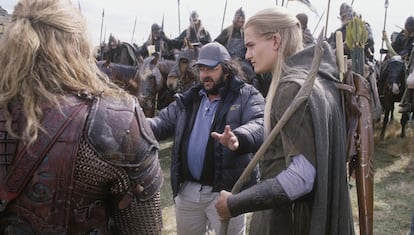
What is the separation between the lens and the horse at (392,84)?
912 centimetres

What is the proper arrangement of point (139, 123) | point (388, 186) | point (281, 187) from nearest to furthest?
point (139, 123)
point (281, 187)
point (388, 186)

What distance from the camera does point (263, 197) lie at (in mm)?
1807

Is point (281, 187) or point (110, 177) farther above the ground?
point (110, 177)

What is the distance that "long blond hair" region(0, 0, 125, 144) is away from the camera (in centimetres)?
144

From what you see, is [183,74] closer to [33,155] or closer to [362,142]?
[362,142]

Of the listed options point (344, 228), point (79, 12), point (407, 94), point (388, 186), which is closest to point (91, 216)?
point (79, 12)

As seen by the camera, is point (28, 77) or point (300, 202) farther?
point (300, 202)

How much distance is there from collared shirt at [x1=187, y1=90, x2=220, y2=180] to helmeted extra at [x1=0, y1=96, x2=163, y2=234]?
5.01 feet

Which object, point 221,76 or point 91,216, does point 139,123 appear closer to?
point 91,216

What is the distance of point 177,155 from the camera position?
3156 millimetres

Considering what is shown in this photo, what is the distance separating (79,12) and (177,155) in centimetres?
170

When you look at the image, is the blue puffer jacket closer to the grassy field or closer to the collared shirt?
the collared shirt

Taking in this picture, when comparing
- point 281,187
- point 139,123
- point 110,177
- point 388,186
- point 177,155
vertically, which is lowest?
point 388,186

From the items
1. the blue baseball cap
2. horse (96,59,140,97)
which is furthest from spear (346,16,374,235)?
horse (96,59,140,97)
